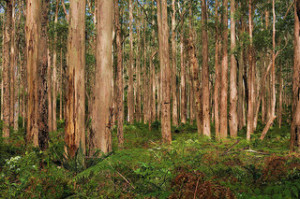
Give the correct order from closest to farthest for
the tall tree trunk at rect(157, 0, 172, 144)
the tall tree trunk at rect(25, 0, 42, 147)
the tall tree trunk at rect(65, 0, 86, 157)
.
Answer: the tall tree trunk at rect(65, 0, 86, 157) → the tall tree trunk at rect(25, 0, 42, 147) → the tall tree trunk at rect(157, 0, 172, 144)

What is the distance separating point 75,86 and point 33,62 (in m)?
2.46

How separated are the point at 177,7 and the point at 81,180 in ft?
67.0

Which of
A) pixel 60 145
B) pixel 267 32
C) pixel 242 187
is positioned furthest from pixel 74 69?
pixel 267 32

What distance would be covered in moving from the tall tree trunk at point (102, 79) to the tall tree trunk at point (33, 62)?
1873mm

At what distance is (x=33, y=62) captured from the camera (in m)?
6.34

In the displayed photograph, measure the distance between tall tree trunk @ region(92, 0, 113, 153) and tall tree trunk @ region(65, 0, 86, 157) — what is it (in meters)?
0.55

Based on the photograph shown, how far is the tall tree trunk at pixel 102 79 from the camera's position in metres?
5.31

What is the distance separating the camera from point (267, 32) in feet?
53.0

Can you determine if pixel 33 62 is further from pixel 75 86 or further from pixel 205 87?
pixel 205 87

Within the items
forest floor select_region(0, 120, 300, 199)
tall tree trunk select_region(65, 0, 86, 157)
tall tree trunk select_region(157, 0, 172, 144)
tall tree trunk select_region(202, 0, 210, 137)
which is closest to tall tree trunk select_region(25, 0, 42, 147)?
forest floor select_region(0, 120, 300, 199)

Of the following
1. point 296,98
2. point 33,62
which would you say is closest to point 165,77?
point 296,98

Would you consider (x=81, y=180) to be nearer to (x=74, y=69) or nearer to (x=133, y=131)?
(x=74, y=69)

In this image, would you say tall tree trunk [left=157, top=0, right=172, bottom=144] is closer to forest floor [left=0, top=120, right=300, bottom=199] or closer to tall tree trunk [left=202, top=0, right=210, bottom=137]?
tall tree trunk [left=202, top=0, right=210, bottom=137]

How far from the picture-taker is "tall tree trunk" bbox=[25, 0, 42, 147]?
6.12 m
